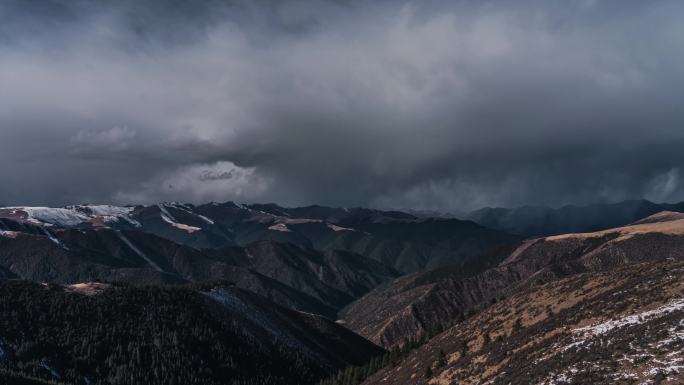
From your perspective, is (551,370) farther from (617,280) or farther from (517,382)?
(617,280)

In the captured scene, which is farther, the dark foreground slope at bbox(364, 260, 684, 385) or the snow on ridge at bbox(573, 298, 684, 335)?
the snow on ridge at bbox(573, 298, 684, 335)

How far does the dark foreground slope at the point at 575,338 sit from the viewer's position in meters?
60.2

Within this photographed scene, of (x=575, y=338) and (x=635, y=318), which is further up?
(x=635, y=318)

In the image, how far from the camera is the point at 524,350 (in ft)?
289

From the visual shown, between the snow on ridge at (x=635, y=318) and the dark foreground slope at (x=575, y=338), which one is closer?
the dark foreground slope at (x=575, y=338)

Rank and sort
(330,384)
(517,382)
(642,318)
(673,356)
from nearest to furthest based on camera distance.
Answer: (673,356) → (517,382) → (642,318) → (330,384)

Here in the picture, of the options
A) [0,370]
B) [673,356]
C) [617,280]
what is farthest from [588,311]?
[0,370]

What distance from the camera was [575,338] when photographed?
80.0 m

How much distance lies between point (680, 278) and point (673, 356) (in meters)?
42.9

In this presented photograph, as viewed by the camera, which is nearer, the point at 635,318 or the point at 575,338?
the point at 635,318

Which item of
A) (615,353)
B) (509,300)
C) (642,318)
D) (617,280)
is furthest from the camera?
(509,300)

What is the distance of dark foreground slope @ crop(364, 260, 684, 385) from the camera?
2368 inches

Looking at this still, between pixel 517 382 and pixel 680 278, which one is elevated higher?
pixel 680 278

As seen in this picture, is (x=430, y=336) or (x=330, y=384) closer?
(x=430, y=336)
